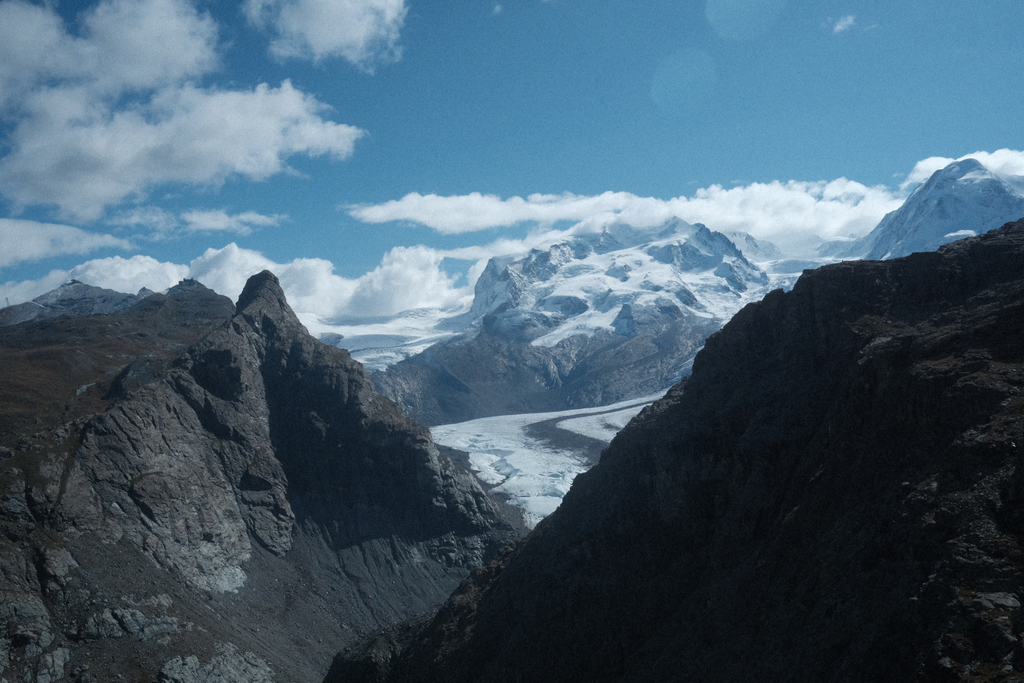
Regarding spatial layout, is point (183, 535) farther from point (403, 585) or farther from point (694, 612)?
point (694, 612)

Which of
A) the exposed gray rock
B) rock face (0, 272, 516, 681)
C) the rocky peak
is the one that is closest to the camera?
the exposed gray rock

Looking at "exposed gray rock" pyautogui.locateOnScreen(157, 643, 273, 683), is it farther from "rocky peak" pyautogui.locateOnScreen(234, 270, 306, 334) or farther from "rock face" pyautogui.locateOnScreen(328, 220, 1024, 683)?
"rocky peak" pyautogui.locateOnScreen(234, 270, 306, 334)

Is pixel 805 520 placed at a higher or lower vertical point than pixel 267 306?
lower

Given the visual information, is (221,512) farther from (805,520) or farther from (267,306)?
(805,520)

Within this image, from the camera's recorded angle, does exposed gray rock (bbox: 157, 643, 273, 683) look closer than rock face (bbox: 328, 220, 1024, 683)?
No

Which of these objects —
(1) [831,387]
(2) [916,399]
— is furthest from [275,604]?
(2) [916,399]

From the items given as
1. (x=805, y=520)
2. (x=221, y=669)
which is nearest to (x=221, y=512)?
(x=221, y=669)

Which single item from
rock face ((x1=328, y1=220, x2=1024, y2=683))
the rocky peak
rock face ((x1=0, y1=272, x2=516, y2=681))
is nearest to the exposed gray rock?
rock face ((x1=0, y1=272, x2=516, y2=681))
